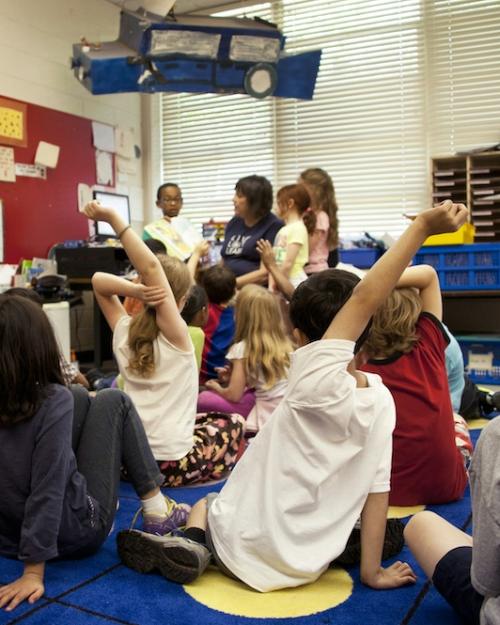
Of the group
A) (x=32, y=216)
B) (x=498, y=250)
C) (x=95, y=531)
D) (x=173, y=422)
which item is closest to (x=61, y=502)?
(x=95, y=531)

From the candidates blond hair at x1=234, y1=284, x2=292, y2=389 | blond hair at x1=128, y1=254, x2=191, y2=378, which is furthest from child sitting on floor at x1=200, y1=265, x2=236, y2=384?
blond hair at x1=128, y1=254, x2=191, y2=378

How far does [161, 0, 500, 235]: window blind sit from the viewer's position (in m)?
4.23

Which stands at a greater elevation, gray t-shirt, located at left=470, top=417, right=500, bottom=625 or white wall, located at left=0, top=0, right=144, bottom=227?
white wall, located at left=0, top=0, right=144, bottom=227

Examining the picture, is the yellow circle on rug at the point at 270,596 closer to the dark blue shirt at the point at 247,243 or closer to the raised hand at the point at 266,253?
the raised hand at the point at 266,253

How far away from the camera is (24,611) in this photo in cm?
115

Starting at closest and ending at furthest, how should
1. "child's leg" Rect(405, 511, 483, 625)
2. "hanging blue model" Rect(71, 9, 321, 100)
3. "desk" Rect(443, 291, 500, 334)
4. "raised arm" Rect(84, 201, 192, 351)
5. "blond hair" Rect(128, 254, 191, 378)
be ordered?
"child's leg" Rect(405, 511, 483, 625) < "raised arm" Rect(84, 201, 192, 351) < "blond hair" Rect(128, 254, 191, 378) < "hanging blue model" Rect(71, 9, 321, 100) < "desk" Rect(443, 291, 500, 334)

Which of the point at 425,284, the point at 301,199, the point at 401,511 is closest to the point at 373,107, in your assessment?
the point at 301,199

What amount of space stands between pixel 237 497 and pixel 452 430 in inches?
29.2

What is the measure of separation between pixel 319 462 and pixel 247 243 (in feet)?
7.39

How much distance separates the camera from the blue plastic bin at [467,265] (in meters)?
3.63

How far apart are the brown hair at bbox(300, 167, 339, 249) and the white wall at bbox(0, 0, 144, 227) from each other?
2114 mm

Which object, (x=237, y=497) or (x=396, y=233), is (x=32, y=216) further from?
(x=237, y=497)

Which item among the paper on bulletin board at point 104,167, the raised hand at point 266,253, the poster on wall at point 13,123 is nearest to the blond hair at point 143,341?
the raised hand at point 266,253

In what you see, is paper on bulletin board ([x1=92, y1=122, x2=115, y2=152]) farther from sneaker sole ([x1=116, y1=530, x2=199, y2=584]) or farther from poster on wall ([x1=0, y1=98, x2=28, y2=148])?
sneaker sole ([x1=116, y1=530, x2=199, y2=584])
